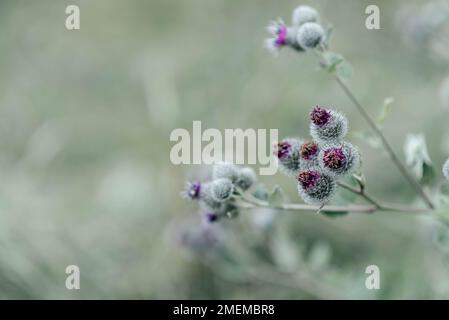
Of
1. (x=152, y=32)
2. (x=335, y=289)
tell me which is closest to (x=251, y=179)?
(x=335, y=289)

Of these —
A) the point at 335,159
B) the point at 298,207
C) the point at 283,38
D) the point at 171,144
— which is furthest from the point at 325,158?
the point at 171,144

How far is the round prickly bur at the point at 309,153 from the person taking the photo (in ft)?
2.32

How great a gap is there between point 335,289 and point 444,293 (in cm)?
25

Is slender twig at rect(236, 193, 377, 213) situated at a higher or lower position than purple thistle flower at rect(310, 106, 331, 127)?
lower

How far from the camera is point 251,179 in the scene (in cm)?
82

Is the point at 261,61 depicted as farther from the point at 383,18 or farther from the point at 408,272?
the point at 408,272

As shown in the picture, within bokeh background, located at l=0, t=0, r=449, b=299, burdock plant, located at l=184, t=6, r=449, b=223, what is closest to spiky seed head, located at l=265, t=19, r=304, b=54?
burdock plant, located at l=184, t=6, r=449, b=223

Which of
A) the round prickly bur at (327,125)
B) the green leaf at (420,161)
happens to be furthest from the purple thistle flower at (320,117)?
the green leaf at (420,161)

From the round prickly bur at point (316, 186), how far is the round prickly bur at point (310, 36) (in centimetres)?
A: 19

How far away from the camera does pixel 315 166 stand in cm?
71

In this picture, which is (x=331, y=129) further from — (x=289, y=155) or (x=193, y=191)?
(x=193, y=191)

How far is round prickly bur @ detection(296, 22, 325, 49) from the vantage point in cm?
82

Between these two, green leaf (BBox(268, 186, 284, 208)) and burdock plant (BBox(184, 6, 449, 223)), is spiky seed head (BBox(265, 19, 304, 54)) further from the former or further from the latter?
green leaf (BBox(268, 186, 284, 208))

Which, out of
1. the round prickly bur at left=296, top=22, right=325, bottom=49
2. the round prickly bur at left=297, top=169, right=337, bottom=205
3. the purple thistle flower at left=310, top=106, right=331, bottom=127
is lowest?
the round prickly bur at left=297, top=169, right=337, bottom=205
